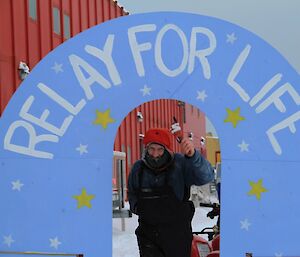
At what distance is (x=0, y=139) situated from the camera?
11.9 feet

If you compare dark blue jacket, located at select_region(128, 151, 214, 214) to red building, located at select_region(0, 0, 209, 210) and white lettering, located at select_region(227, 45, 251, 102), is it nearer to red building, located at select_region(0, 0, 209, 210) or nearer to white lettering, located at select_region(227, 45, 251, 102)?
white lettering, located at select_region(227, 45, 251, 102)

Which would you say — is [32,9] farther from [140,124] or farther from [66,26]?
[140,124]

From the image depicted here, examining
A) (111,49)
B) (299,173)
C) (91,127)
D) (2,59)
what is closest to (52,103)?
(91,127)

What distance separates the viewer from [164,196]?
3559 mm

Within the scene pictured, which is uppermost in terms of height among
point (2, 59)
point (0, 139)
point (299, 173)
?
point (2, 59)

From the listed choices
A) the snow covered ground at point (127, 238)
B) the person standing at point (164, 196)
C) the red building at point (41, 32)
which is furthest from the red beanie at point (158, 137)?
the red building at point (41, 32)

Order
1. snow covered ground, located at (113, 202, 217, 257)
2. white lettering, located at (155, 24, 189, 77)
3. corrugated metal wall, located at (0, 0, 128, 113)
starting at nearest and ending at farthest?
1. white lettering, located at (155, 24, 189, 77)
2. snow covered ground, located at (113, 202, 217, 257)
3. corrugated metal wall, located at (0, 0, 128, 113)

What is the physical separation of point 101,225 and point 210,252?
1459 mm

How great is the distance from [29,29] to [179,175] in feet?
27.9

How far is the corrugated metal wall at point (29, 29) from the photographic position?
1035cm

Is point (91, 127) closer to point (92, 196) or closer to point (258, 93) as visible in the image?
point (92, 196)

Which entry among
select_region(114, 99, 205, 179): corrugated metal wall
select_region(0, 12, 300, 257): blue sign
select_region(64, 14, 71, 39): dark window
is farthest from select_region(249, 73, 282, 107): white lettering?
select_region(114, 99, 205, 179): corrugated metal wall

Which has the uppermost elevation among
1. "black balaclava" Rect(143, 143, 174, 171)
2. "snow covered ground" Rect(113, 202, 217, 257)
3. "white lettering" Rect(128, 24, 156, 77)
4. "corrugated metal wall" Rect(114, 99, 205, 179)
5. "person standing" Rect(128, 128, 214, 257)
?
"corrugated metal wall" Rect(114, 99, 205, 179)

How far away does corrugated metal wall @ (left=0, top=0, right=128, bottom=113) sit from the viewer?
408 inches
